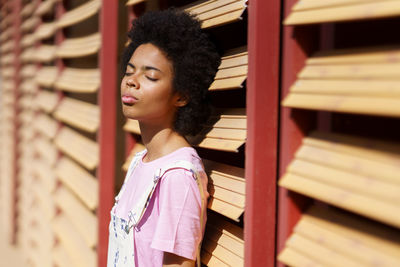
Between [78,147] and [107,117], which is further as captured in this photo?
[78,147]

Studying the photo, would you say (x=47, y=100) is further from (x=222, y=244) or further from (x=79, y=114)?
(x=222, y=244)

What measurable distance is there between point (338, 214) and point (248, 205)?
12.4 inches

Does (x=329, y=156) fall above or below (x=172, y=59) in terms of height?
below

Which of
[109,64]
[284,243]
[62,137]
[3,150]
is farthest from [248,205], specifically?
[3,150]

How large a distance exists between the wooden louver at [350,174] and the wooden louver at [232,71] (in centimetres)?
38

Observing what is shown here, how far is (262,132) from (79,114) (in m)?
2.39

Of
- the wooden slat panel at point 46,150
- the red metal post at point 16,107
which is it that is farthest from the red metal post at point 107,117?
the red metal post at point 16,107

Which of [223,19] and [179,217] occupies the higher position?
[223,19]

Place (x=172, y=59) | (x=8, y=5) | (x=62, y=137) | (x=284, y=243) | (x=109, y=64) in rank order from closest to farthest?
1. (x=284, y=243)
2. (x=172, y=59)
3. (x=109, y=64)
4. (x=62, y=137)
5. (x=8, y=5)

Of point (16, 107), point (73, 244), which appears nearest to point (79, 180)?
point (73, 244)

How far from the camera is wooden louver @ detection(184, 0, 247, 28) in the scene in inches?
73.2

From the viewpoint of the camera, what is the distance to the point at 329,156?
142 cm

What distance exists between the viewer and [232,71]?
1934 mm

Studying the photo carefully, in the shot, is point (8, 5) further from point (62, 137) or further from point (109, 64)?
point (109, 64)
